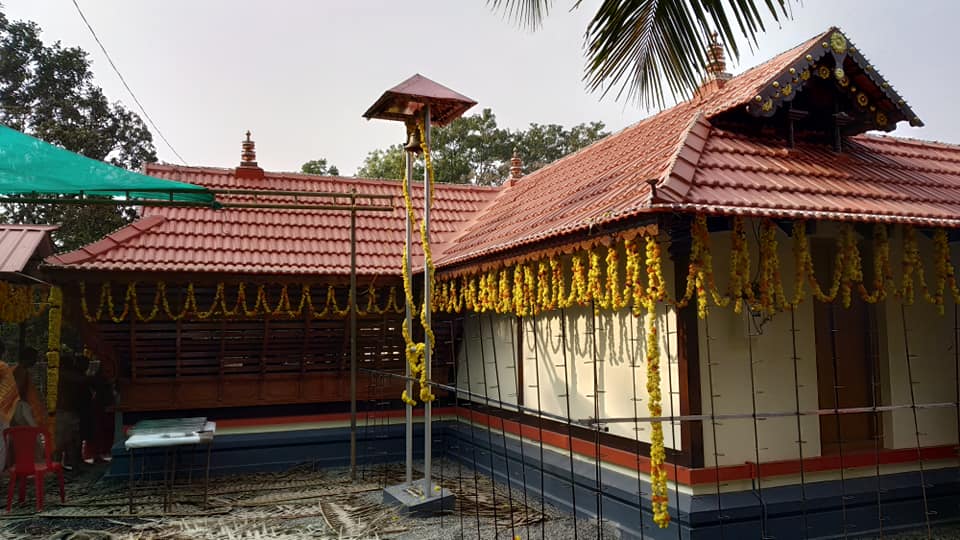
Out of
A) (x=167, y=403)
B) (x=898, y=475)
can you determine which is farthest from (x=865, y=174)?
(x=167, y=403)

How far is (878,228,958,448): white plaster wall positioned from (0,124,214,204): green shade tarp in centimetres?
727

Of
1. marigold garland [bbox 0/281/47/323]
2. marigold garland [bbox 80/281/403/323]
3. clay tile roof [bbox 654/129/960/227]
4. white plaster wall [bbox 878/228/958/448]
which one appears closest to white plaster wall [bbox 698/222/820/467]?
clay tile roof [bbox 654/129/960/227]

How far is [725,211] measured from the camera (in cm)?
449

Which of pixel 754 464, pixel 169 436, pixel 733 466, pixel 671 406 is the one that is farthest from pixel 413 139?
pixel 754 464

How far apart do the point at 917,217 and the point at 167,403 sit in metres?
8.73

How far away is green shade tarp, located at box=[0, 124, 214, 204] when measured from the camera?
604 cm

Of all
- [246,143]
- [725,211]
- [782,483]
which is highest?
[246,143]

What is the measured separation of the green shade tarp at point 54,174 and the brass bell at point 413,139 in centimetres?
255

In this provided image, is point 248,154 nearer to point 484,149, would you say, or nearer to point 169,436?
point 169,436

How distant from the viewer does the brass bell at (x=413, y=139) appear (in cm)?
673

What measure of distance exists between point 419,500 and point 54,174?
4.77 meters

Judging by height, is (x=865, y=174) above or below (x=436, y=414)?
above

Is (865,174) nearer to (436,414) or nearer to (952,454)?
(952,454)

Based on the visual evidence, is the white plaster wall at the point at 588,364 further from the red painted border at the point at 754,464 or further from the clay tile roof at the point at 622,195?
the clay tile roof at the point at 622,195
